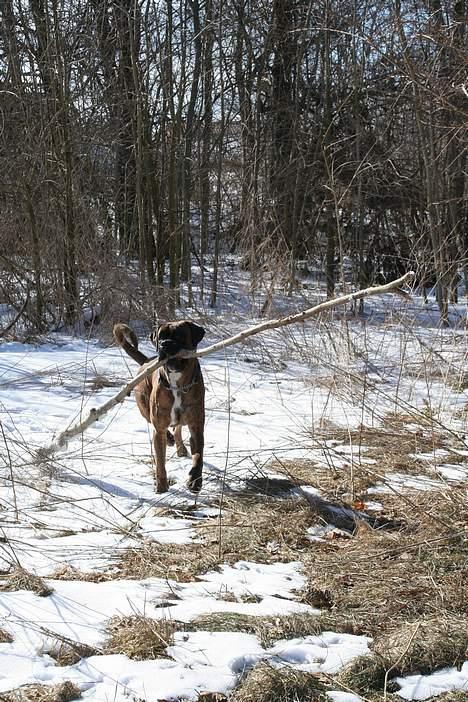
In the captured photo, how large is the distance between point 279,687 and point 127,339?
15.2 feet

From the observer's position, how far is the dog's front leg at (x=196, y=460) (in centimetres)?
553

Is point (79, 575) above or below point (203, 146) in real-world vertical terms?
below

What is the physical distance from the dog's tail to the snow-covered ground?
28.8 inches

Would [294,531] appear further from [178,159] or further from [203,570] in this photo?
[178,159]

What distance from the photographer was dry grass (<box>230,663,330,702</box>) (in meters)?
2.65

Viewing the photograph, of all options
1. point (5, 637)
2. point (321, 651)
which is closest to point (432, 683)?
point (321, 651)

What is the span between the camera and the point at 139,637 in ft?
9.91

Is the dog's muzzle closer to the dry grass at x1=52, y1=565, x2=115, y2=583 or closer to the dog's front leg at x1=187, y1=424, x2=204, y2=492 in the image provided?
the dog's front leg at x1=187, y1=424, x2=204, y2=492

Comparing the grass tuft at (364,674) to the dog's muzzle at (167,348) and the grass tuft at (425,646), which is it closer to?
the grass tuft at (425,646)

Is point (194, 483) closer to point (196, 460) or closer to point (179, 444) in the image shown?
point (196, 460)

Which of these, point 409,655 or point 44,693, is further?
point 409,655

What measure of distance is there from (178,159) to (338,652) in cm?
1436

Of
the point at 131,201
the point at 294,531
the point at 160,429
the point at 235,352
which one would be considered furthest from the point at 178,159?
the point at 294,531

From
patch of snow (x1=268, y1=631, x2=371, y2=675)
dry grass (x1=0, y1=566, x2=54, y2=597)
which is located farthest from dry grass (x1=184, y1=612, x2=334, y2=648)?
dry grass (x1=0, y1=566, x2=54, y2=597)
